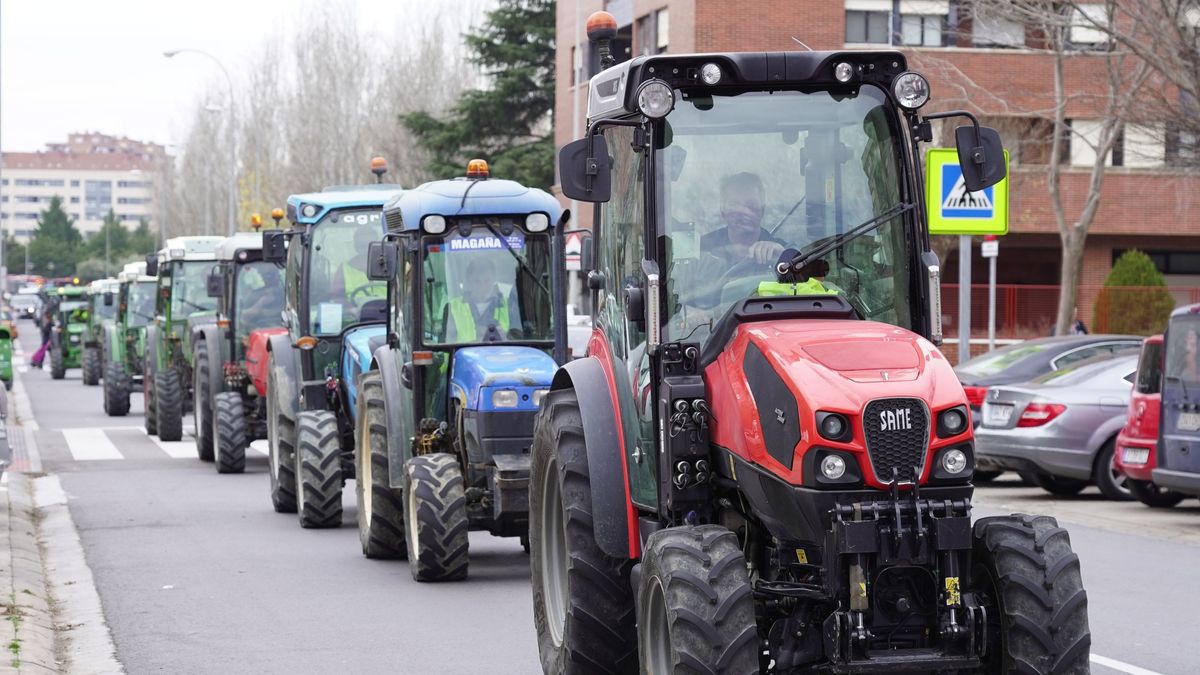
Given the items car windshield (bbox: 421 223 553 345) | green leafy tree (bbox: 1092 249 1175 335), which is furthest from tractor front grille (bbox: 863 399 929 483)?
green leafy tree (bbox: 1092 249 1175 335)

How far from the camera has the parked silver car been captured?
58.0ft

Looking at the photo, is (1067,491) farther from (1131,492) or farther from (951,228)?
(951,228)

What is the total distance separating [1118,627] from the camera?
10.4m

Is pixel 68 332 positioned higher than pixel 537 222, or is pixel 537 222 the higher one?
pixel 537 222

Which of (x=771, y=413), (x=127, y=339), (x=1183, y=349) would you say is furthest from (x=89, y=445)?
(x=771, y=413)

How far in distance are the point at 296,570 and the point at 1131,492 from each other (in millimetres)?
8432

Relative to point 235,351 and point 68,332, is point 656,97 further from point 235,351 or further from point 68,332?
point 68,332

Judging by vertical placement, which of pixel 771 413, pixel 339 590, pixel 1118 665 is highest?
pixel 771 413

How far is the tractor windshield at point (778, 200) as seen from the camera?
7.15 meters

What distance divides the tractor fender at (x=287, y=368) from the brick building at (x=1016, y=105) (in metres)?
23.7

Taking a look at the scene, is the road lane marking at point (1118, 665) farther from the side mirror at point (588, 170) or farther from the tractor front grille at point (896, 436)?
the side mirror at point (588, 170)

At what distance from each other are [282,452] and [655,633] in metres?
10.1

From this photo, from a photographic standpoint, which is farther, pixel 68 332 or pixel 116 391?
pixel 68 332

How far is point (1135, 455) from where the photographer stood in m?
16.6
